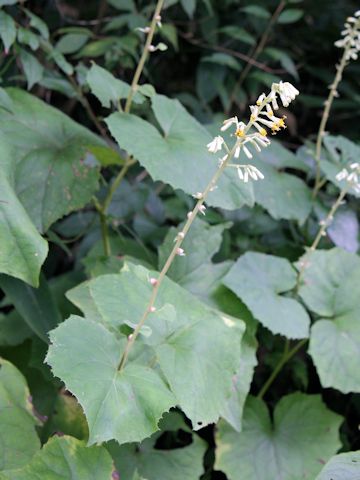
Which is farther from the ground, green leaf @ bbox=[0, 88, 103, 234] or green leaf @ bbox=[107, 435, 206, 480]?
green leaf @ bbox=[0, 88, 103, 234]

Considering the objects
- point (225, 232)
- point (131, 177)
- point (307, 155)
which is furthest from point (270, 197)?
point (131, 177)

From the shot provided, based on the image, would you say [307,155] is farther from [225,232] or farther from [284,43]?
[284,43]

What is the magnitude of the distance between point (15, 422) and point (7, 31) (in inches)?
46.3

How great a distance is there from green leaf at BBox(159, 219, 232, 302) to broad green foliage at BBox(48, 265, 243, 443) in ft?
1.08

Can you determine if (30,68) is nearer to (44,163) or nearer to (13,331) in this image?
(44,163)

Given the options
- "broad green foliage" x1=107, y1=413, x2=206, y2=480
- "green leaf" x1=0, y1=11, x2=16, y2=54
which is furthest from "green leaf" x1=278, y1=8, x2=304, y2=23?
"broad green foliage" x1=107, y1=413, x2=206, y2=480

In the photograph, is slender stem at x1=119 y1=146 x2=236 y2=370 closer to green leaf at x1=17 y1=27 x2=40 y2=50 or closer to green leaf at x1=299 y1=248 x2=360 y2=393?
green leaf at x1=299 y1=248 x2=360 y2=393

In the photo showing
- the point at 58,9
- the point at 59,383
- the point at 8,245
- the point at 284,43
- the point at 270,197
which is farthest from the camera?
the point at 284,43

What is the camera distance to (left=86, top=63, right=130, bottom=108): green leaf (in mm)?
1837

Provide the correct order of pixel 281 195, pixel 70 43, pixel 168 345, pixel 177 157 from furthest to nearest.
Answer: pixel 70 43 → pixel 281 195 → pixel 177 157 → pixel 168 345

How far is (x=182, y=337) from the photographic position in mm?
1506

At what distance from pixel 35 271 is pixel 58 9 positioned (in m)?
1.55

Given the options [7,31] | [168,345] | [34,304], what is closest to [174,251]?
[168,345]

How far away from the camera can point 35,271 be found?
58.2 inches
